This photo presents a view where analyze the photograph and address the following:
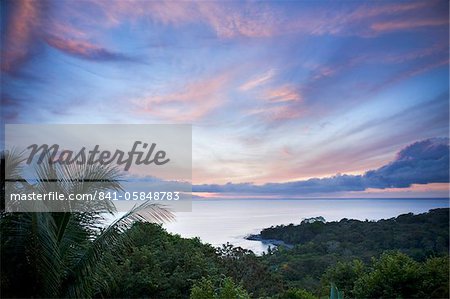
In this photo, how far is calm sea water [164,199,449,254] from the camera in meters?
6.08

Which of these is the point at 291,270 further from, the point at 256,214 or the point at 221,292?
the point at 221,292

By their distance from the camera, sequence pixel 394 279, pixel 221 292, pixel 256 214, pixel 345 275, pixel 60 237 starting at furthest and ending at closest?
pixel 256 214 < pixel 345 275 < pixel 394 279 < pixel 221 292 < pixel 60 237

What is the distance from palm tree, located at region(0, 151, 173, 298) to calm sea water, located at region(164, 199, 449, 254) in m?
2.48

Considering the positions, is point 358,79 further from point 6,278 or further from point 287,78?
point 6,278

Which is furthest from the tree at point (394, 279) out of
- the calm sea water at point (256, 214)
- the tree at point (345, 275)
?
the calm sea water at point (256, 214)

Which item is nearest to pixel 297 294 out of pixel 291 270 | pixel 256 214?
pixel 291 270

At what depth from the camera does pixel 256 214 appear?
251 inches

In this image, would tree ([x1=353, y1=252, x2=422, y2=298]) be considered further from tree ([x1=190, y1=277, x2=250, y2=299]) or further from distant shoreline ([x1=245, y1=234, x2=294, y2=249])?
tree ([x1=190, y1=277, x2=250, y2=299])

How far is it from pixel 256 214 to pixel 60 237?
11.6 feet

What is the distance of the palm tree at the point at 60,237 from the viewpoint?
3234mm

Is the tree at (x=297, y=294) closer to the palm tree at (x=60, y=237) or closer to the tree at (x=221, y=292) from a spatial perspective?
the tree at (x=221, y=292)

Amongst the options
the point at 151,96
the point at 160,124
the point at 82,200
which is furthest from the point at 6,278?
the point at 151,96

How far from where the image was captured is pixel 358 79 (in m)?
5.63

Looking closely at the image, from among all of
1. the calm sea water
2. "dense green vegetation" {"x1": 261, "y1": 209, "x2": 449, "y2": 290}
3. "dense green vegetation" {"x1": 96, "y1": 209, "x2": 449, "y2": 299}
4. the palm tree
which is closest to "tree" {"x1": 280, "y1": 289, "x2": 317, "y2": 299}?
"dense green vegetation" {"x1": 96, "y1": 209, "x2": 449, "y2": 299}
